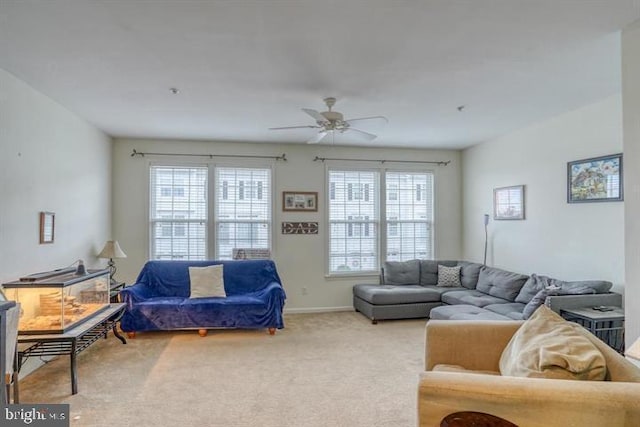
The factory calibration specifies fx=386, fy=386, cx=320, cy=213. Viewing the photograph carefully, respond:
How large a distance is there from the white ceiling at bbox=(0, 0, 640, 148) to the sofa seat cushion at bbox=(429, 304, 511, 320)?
2.16 meters

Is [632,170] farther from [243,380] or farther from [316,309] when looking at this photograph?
[316,309]

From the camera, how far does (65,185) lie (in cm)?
401

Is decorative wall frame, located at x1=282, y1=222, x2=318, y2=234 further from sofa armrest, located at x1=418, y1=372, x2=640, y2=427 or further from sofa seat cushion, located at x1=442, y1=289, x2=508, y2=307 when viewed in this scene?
sofa armrest, located at x1=418, y1=372, x2=640, y2=427

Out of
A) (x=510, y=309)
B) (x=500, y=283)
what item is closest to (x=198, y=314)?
(x=510, y=309)

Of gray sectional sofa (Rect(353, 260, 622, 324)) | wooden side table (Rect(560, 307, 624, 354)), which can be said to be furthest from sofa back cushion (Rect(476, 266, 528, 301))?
wooden side table (Rect(560, 307, 624, 354))

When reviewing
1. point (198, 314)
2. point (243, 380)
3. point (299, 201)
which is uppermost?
point (299, 201)

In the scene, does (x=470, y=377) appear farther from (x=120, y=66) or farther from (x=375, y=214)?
(x=375, y=214)

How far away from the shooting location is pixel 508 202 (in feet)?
17.2

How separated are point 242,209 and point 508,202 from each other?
3.74 m

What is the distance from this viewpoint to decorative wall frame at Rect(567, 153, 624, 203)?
11.9 feet

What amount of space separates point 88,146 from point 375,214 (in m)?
4.02

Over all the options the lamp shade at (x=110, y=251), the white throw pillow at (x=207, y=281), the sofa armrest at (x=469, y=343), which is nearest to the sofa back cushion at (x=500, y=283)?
the sofa armrest at (x=469, y=343)

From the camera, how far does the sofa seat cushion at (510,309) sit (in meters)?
3.87

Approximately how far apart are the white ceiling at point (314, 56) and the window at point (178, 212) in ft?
4.03
